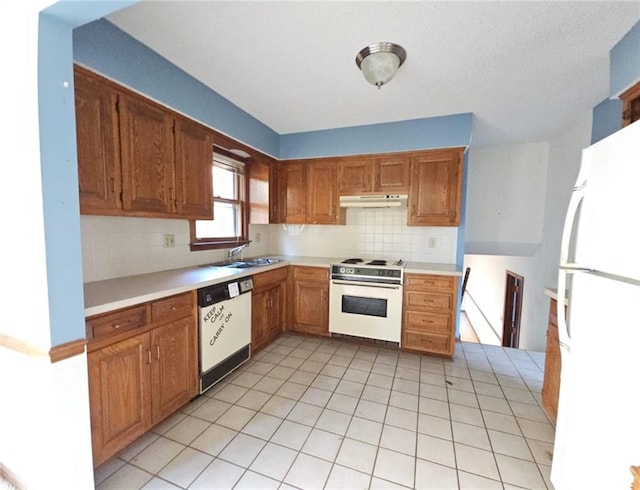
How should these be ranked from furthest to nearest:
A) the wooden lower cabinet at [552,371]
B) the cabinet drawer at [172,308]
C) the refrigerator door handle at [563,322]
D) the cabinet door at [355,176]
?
the cabinet door at [355,176] → the wooden lower cabinet at [552,371] → the cabinet drawer at [172,308] → the refrigerator door handle at [563,322]

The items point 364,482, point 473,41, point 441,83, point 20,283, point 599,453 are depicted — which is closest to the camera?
point 599,453

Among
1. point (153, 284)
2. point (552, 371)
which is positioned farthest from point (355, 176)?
point (552, 371)

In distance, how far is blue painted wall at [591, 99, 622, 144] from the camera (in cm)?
215

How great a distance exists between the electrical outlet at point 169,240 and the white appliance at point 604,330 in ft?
8.91

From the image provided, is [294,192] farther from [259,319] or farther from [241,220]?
[259,319]

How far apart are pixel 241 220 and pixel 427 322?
2453mm

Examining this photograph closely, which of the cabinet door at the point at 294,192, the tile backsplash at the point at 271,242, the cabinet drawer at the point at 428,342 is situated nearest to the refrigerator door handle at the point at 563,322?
the cabinet drawer at the point at 428,342

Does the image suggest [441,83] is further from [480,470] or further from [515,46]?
[480,470]

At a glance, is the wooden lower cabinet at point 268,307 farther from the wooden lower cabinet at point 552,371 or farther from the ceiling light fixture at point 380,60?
the wooden lower cabinet at point 552,371

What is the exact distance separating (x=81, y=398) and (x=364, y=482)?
1437mm

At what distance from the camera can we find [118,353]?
148 centimetres

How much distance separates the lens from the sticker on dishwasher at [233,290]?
90.0 inches

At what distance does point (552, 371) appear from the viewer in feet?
6.47

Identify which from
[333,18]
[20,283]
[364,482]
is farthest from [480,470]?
[333,18]
